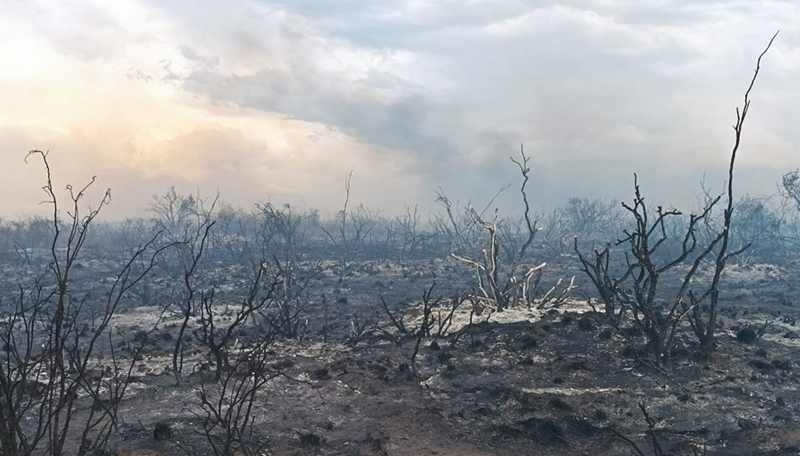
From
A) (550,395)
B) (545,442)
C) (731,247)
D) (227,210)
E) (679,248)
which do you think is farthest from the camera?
(227,210)

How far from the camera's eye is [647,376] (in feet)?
37.6

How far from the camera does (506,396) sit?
10656 mm

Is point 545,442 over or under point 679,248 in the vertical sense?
under

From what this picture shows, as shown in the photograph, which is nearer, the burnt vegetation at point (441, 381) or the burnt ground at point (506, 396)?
the burnt vegetation at point (441, 381)

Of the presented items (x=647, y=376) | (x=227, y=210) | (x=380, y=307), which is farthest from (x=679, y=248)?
(x=227, y=210)

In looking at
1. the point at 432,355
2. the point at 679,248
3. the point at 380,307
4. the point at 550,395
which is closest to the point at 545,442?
the point at 550,395

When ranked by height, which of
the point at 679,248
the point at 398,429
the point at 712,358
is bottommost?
the point at 398,429

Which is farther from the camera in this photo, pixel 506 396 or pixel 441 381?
pixel 441 381

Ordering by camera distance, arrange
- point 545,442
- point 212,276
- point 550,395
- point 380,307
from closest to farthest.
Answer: point 545,442 → point 550,395 → point 380,307 → point 212,276

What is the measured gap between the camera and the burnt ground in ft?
28.6

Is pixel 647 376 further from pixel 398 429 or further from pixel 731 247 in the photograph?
pixel 731 247

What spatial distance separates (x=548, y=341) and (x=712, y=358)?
3532mm

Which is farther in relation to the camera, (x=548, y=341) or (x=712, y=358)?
(x=548, y=341)

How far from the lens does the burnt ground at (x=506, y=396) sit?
28.6ft
